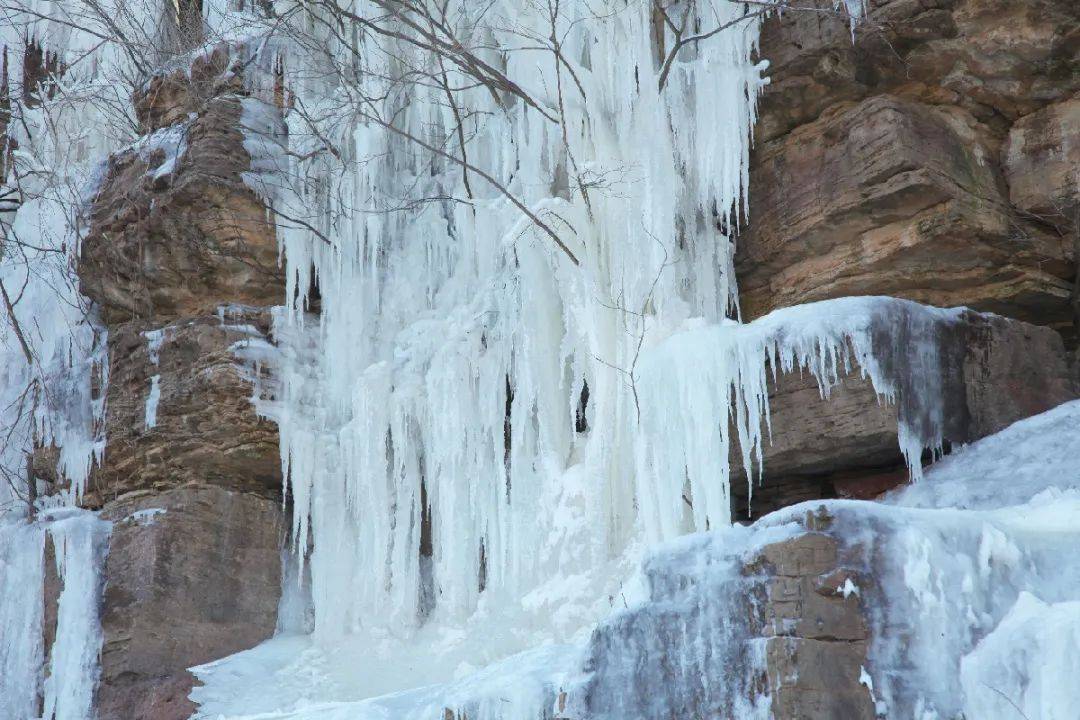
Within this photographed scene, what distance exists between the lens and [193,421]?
9.80 m

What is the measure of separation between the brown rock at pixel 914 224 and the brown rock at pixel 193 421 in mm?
4419

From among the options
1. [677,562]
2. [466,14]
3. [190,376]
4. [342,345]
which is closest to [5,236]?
[190,376]

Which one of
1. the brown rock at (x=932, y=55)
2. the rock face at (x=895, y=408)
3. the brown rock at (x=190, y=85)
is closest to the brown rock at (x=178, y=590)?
the brown rock at (x=190, y=85)

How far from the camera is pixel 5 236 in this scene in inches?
477

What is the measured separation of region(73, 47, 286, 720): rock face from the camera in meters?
9.39

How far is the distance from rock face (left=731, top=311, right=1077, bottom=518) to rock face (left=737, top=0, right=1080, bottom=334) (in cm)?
66

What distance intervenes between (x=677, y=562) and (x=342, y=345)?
16.6ft

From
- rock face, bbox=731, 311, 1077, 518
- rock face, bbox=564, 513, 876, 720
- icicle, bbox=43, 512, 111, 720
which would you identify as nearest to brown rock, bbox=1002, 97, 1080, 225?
rock face, bbox=731, 311, 1077, 518

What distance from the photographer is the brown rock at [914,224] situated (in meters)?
7.91

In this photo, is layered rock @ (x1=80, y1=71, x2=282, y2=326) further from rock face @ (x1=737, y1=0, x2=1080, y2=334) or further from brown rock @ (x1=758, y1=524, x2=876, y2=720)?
brown rock @ (x1=758, y1=524, x2=876, y2=720)

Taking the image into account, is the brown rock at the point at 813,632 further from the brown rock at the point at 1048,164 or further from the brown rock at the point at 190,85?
the brown rock at the point at 190,85

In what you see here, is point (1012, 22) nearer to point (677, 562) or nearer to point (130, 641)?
point (677, 562)

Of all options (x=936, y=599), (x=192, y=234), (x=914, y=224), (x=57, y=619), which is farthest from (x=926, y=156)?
(x=57, y=619)

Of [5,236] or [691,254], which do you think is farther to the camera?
[5,236]
